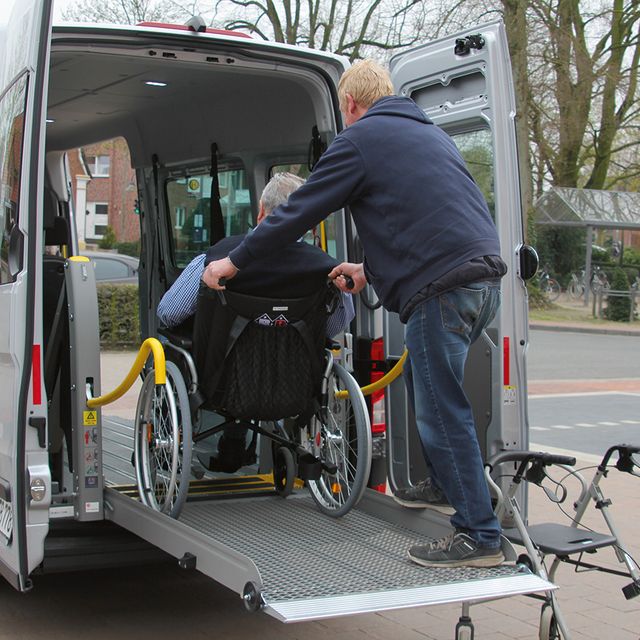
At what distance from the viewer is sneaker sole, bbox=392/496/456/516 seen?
439cm

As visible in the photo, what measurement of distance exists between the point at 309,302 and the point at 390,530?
105 cm

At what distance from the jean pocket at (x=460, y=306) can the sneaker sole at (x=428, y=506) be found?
34.1 inches

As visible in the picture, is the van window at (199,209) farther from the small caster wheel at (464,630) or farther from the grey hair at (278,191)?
the small caster wheel at (464,630)

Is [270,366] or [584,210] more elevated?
[584,210]

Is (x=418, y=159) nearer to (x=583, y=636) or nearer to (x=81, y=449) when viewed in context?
(x=81, y=449)

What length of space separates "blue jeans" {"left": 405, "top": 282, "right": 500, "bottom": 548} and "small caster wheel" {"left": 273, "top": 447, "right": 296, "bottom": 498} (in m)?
1.27

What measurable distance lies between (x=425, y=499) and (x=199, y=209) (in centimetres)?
379

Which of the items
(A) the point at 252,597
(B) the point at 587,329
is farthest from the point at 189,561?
(B) the point at 587,329

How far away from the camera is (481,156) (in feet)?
15.6

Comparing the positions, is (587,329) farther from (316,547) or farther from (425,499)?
(316,547)

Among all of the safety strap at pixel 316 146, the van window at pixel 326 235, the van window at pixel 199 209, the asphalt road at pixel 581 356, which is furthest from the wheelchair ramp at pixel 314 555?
the asphalt road at pixel 581 356

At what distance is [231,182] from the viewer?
23.8 ft

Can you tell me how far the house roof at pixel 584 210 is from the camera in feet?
98.9

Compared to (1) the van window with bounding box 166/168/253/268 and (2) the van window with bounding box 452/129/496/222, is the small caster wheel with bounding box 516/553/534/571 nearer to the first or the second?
(2) the van window with bounding box 452/129/496/222
